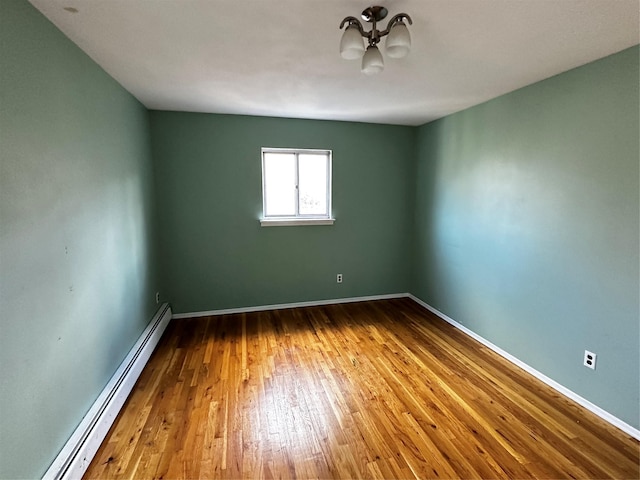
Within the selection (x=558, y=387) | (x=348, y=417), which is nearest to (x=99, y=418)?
(x=348, y=417)

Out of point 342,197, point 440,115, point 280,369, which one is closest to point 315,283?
point 342,197

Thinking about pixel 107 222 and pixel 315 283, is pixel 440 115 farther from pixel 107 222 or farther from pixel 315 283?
A: pixel 107 222

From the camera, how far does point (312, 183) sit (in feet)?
12.6

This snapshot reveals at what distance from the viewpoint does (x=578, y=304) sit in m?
2.15

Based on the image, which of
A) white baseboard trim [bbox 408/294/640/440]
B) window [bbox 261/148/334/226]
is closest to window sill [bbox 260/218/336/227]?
window [bbox 261/148/334/226]

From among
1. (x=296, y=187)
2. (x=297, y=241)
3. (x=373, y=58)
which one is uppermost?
(x=373, y=58)

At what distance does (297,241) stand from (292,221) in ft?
0.85

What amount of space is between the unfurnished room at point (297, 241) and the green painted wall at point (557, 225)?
0.6 inches

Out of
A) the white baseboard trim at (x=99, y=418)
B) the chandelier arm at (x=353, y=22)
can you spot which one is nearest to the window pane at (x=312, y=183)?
the white baseboard trim at (x=99, y=418)

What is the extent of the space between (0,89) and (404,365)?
2.92 meters

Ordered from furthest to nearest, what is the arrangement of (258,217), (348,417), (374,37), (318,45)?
(258,217)
(348,417)
(318,45)
(374,37)

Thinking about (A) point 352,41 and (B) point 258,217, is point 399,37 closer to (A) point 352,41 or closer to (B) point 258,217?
(A) point 352,41

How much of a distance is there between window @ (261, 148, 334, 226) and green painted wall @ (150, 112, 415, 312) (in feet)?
0.35

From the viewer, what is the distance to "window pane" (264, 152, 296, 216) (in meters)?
3.66
